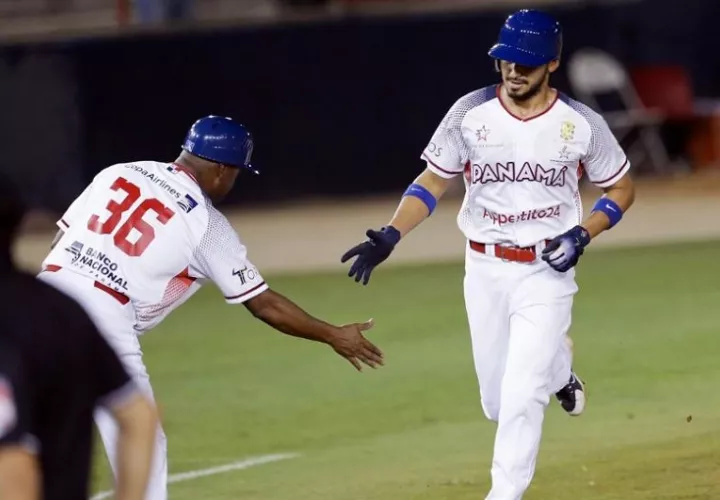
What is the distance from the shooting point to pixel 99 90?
19.1m

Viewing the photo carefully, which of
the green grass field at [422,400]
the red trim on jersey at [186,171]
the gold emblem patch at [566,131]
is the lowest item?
the green grass field at [422,400]

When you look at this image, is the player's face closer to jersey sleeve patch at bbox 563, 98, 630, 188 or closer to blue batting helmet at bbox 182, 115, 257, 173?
blue batting helmet at bbox 182, 115, 257, 173

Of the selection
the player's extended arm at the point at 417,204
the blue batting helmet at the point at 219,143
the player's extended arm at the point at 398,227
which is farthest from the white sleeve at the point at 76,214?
the player's extended arm at the point at 417,204

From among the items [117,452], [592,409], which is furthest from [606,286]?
[117,452]

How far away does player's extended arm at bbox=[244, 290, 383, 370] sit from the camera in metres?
6.59

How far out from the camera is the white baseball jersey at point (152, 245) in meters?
6.49

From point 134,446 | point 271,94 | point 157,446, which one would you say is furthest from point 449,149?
point 271,94

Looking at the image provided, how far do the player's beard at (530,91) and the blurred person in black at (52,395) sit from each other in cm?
344

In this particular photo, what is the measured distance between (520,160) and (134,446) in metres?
3.41

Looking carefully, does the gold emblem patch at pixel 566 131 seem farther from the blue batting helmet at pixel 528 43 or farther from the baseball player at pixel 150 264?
the baseball player at pixel 150 264

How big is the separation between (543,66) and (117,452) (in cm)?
361

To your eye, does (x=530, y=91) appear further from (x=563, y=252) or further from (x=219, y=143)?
(x=219, y=143)

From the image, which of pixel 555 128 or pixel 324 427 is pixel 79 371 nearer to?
pixel 555 128

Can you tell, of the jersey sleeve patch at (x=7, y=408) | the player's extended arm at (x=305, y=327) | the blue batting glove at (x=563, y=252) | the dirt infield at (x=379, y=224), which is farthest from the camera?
the dirt infield at (x=379, y=224)
